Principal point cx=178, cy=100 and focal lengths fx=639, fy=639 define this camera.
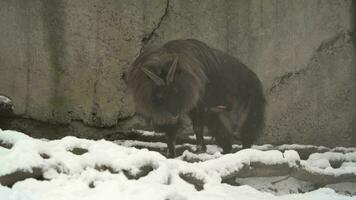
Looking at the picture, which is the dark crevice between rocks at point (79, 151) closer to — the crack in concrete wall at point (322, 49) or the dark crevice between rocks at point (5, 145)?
the dark crevice between rocks at point (5, 145)

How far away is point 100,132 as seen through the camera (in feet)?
17.0

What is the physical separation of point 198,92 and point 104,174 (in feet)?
5.59

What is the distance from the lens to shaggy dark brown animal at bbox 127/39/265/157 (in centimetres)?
466

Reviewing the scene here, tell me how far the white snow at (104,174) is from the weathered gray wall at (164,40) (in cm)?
159

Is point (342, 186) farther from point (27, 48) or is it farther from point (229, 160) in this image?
point (27, 48)

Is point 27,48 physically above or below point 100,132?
above

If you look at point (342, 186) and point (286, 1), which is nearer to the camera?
point (342, 186)

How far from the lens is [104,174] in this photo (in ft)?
10.6

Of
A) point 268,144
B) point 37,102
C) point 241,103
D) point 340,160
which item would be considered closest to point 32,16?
point 37,102

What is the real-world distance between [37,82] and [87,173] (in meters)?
2.07

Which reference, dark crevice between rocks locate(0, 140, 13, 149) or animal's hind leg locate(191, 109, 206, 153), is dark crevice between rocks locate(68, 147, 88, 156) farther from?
animal's hind leg locate(191, 109, 206, 153)

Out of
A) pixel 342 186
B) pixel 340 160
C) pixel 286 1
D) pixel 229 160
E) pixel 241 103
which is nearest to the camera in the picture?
pixel 229 160

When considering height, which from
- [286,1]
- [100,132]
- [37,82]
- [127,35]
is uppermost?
[286,1]

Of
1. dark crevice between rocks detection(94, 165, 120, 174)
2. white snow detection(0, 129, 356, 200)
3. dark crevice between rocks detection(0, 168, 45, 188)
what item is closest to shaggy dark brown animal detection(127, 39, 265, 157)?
white snow detection(0, 129, 356, 200)
